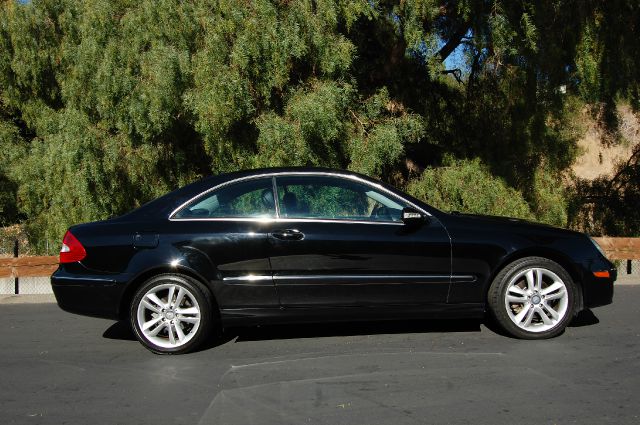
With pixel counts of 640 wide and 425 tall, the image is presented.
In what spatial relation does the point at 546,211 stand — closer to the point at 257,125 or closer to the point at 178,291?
the point at 257,125

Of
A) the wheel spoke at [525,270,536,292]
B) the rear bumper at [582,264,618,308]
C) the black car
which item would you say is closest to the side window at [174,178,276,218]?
the black car

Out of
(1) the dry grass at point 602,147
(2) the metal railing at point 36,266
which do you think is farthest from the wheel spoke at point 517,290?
(1) the dry grass at point 602,147

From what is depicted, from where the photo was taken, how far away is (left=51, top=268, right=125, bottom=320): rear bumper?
233 inches

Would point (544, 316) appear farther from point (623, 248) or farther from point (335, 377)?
point (623, 248)

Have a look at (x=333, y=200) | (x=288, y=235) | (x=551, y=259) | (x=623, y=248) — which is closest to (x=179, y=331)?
(x=288, y=235)

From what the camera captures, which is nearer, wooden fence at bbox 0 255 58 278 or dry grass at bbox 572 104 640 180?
wooden fence at bbox 0 255 58 278

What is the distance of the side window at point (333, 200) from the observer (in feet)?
20.0

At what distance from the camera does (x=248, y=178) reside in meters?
6.20

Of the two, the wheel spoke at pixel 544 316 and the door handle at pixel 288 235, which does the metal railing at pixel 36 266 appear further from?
the door handle at pixel 288 235

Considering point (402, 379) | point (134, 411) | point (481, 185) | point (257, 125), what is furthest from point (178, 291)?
point (481, 185)

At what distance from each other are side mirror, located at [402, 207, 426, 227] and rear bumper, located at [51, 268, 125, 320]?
2.45 metres

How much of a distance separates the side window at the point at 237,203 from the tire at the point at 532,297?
2.10 m

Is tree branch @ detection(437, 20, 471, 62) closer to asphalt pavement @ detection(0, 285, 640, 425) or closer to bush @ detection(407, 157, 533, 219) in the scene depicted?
bush @ detection(407, 157, 533, 219)

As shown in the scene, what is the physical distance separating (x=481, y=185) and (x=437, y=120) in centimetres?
223
